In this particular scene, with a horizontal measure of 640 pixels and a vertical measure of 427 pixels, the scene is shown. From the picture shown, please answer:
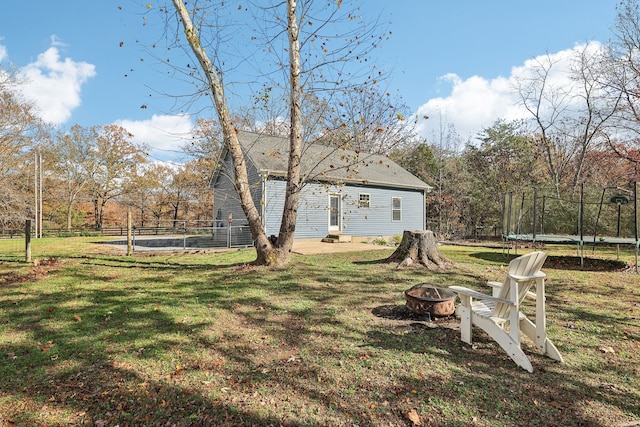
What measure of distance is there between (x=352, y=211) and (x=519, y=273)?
442 inches

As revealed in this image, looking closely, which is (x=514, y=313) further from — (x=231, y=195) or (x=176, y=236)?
(x=176, y=236)

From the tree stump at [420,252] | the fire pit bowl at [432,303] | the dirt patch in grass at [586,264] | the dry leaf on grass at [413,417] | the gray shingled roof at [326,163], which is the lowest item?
the dirt patch in grass at [586,264]

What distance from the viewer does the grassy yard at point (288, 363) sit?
2.20 metres

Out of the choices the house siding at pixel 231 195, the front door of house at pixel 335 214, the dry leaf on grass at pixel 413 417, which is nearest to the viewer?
the dry leaf on grass at pixel 413 417

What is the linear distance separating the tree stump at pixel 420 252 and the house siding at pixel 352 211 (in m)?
5.64

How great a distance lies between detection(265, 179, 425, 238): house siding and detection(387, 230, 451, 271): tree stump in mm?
5640

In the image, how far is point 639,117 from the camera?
55.4 ft

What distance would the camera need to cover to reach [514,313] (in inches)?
116

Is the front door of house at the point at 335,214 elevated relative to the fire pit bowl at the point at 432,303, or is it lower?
elevated

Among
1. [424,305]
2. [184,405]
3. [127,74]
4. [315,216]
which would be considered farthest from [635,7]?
[184,405]

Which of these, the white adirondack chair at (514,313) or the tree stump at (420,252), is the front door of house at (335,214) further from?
the white adirondack chair at (514,313)

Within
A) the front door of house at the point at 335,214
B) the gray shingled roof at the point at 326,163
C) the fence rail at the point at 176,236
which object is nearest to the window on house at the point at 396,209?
the gray shingled roof at the point at 326,163

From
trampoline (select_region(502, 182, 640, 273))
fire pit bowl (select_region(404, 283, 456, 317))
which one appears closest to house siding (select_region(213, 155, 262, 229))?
trampoline (select_region(502, 182, 640, 273))

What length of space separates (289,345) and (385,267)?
181 inches
